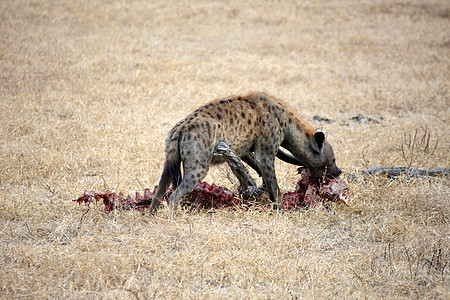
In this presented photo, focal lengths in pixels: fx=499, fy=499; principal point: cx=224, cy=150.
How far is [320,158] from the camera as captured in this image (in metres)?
5.65

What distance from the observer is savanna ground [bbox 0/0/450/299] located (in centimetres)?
392

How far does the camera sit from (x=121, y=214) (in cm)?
498

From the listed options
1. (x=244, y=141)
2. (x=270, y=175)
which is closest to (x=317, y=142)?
(x=270, y=175)

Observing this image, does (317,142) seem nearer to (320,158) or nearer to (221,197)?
(320,158)

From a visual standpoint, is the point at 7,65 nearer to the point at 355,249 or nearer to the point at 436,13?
the point at 355,249

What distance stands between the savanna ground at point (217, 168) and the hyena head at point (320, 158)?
1.22ft

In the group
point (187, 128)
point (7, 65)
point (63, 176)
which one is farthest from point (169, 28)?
point (187, 128)

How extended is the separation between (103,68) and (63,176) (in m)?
5.32

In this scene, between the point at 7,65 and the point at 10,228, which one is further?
the point at 7,65

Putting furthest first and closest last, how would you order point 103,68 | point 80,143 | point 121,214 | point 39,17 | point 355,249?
point 39,17 → point 103,68 → point 80,143 → point 121,214 → point 355,249

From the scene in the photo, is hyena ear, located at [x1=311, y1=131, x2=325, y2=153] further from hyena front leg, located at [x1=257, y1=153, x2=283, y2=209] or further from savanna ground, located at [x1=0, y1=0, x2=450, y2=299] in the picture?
savanna ground, located at [x1=0, y1=0, x2=450, y2=299]

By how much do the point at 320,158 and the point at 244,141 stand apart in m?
0.92

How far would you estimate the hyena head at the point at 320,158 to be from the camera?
5602mm

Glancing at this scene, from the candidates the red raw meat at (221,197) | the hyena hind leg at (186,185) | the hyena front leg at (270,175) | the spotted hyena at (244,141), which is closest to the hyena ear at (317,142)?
the spotted hyena at (244,141)
